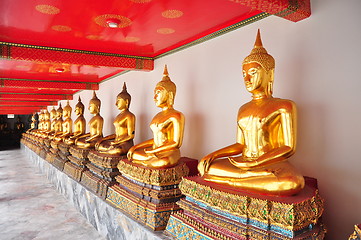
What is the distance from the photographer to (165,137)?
10.9ft

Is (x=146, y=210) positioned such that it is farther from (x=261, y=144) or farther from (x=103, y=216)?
(x=261, y=144)

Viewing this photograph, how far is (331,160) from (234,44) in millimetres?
1494

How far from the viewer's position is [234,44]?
297 cm

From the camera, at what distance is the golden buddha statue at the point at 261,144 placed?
6.36 ft

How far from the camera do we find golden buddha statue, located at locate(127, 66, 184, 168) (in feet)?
9.95

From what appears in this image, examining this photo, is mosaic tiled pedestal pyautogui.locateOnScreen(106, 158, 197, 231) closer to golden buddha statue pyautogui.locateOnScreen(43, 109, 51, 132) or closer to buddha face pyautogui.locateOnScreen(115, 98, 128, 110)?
buddha face pyautogui.locateOnScreen(115, 98, 128, 110)

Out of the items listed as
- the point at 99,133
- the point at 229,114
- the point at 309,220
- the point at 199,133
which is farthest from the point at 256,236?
the point at 99,133

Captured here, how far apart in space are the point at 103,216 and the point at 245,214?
7.45 feet

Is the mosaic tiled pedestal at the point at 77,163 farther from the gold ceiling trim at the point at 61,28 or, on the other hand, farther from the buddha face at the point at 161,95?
the gold ceiling trim at the point at 61,28

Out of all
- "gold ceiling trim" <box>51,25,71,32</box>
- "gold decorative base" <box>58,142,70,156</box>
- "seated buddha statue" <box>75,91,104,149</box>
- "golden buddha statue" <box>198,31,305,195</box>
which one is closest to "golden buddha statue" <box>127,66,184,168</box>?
"golden buddha statue" <box>198,31,305,195</box>

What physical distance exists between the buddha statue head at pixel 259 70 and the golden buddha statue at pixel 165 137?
Answer: 44.7 inches

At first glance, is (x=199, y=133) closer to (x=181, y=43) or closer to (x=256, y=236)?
(x=181, y=43)

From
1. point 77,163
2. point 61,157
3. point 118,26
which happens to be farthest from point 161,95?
point 61,157

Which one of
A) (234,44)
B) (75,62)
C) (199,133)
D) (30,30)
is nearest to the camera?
(234,44)
